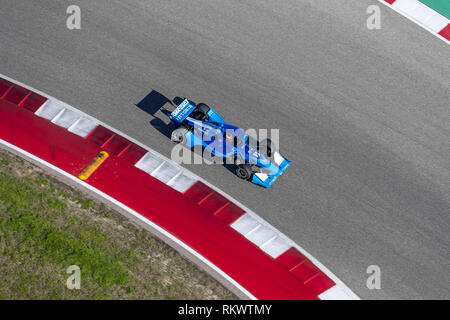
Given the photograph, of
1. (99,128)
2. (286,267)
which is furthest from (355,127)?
(99,128)

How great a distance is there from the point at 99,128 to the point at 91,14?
462cm

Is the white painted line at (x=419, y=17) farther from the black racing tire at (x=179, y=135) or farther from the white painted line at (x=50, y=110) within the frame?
the white painted line at (x=50, y=110)

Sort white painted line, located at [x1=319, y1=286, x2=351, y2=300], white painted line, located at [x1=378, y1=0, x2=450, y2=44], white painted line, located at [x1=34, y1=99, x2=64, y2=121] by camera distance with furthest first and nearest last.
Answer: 1. white painted line, located at [x1=378, y1=0, x2=450, y2=44]
2. white painted line, located at [x1=34, y1=99, x2=64, y2=121]
3. white painted line, located at [x1=319, y1=286, x2=351, y2=300]

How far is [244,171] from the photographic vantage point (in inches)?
515

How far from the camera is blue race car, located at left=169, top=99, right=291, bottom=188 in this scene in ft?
42.7

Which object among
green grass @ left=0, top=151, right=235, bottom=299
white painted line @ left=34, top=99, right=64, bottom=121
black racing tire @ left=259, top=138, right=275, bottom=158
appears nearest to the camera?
green grass @ left=0, top=151, right=235, bottom=299

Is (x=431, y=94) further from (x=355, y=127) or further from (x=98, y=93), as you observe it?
(x=98, y=93)

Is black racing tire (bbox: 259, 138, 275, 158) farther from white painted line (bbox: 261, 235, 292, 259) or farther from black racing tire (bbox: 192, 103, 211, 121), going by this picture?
white painted line (bbox: 261, 235, 292, 259)

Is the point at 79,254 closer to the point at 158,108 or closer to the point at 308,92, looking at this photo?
the point at 158,108

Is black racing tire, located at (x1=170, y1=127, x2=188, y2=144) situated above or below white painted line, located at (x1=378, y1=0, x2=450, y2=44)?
below

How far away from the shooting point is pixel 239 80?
14688mm

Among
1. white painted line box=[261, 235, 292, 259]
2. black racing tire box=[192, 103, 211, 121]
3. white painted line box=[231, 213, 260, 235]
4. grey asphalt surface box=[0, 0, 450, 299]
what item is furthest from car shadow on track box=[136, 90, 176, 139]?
white painted line box=[261, 235, 292, 259]

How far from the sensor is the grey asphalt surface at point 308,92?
42.8 feet

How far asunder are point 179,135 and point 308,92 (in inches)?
189
